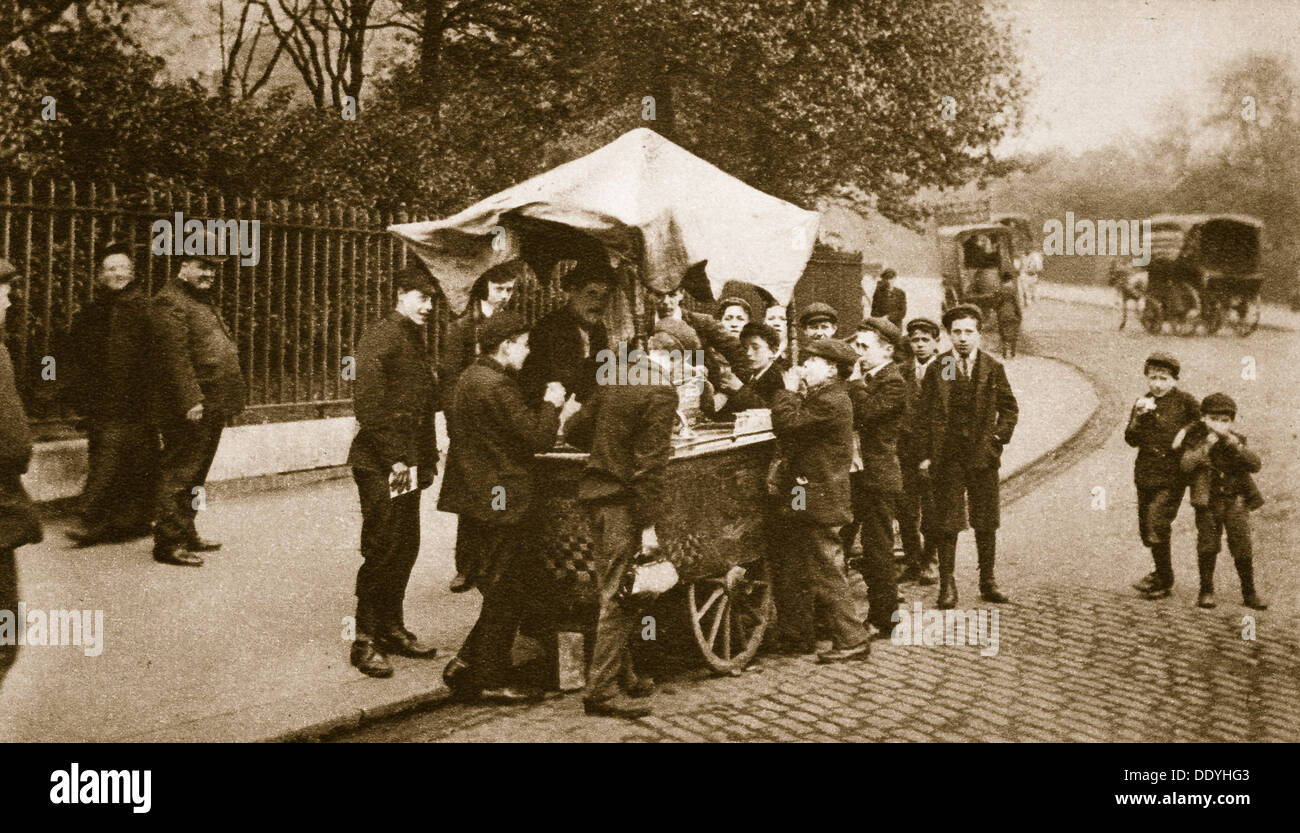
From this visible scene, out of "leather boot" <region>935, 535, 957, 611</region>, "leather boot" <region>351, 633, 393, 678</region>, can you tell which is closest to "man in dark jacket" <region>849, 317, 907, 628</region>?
"leather boot" <region>935, 535, 957, 611</region>

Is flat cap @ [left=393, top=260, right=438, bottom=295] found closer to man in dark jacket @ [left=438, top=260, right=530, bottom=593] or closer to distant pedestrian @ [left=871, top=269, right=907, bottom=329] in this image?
man in dark jacket @ [left=438, top=260, right=530, bottom=593]

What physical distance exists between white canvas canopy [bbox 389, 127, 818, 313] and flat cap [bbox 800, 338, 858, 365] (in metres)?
0.41

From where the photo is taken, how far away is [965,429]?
7.39 m

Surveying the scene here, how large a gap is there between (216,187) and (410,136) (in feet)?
8.73

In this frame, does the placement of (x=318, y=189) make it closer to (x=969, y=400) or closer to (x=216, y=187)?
(x=216, y=187)

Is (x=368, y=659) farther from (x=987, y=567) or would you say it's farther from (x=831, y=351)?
(x=987, y=567)

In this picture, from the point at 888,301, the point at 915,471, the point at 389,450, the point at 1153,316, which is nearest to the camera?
the point at 389,450

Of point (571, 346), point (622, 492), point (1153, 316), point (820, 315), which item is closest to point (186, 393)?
point (571, 346)

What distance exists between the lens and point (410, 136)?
13.3 metres

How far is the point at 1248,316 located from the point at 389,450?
14267 millimetres

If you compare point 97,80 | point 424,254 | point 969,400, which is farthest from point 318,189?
point 969,400

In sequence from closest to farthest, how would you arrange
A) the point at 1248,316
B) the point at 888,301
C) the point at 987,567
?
the point at 987,567 → the point at 1248,316 → the point at 888,301

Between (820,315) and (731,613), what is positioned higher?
(820,315)

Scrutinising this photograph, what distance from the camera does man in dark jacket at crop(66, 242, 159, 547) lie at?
730 cm
